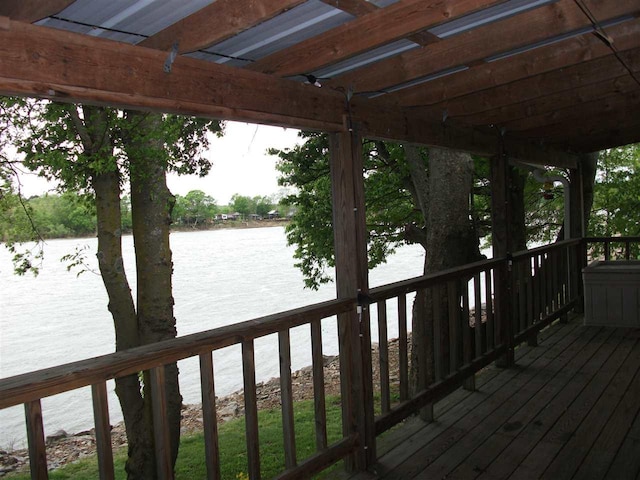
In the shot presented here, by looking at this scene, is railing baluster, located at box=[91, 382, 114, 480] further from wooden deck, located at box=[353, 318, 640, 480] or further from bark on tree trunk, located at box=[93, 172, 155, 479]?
bark on tree trunk, located at box=[93, 172, 155, 479]

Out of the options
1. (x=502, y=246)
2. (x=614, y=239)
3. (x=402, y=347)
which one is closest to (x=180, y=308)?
(x=614, y=239)

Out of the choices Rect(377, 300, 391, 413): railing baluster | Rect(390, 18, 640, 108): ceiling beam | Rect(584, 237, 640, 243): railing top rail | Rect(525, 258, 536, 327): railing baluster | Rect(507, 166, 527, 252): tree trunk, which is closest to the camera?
Rect(390, 18, 640, 108): ceiling beam

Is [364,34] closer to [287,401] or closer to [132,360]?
[132,360]

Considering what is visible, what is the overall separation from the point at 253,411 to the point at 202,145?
5.77 meters

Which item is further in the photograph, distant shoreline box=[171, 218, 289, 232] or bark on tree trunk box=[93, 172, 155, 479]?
distant shoreline box=[171, 218, 289, 232]

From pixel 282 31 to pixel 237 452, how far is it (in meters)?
6.35

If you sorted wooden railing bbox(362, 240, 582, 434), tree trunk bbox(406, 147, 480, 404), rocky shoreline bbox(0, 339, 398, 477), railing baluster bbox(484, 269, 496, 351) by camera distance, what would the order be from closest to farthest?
wooden railing bbox(362, 240, 582, 434) < railing baluster bbox(484, 269, 496, 351) < tree trunk bbox(406, 147, 480, 404) < rocky shoreline bbox(0, 339, 398, 477)

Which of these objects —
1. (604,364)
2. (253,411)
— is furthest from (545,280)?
(253,411)

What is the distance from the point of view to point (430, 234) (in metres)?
6.75

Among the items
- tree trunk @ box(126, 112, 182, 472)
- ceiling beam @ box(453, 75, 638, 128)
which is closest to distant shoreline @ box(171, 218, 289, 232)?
tree trunk @ box(126, 112, 182, 472)

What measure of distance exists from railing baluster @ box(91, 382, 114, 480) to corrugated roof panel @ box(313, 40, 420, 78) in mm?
1851

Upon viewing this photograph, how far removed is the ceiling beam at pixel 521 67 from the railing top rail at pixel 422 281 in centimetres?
112

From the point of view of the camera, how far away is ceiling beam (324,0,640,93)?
2.52 metres

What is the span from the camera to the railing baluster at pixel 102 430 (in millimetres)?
1926
